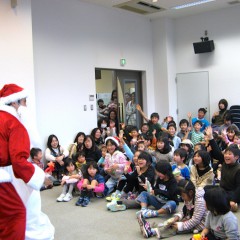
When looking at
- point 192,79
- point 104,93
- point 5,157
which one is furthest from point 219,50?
point 5,157

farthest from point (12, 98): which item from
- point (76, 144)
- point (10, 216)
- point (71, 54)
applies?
point (71, 54)

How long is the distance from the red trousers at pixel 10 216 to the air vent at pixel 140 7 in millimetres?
5465

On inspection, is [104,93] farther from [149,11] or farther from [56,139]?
[56,139]

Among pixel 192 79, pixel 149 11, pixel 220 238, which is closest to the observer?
pixel 220 238

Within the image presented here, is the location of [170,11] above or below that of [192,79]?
above

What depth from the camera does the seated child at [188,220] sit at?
3.07 metres

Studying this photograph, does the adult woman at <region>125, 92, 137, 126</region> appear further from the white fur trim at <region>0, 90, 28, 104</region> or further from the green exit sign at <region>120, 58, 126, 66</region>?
the white fur trim at <region>0, 90, 28, 104</region>

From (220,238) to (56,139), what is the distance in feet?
12.9

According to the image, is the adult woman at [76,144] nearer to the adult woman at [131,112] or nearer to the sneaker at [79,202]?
the sneaker at [79,202]

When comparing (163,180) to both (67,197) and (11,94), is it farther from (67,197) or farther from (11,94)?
(11,94)

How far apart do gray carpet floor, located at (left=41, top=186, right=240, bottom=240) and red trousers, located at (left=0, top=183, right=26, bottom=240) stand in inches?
41.3

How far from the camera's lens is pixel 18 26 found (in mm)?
5199

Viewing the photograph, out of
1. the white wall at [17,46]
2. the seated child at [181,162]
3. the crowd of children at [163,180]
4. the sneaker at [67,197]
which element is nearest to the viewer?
the crowd of children at [163,180]

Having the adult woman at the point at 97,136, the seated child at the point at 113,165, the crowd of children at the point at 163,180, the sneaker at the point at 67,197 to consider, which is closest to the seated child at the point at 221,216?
the crowd of children at the point at 163,180
